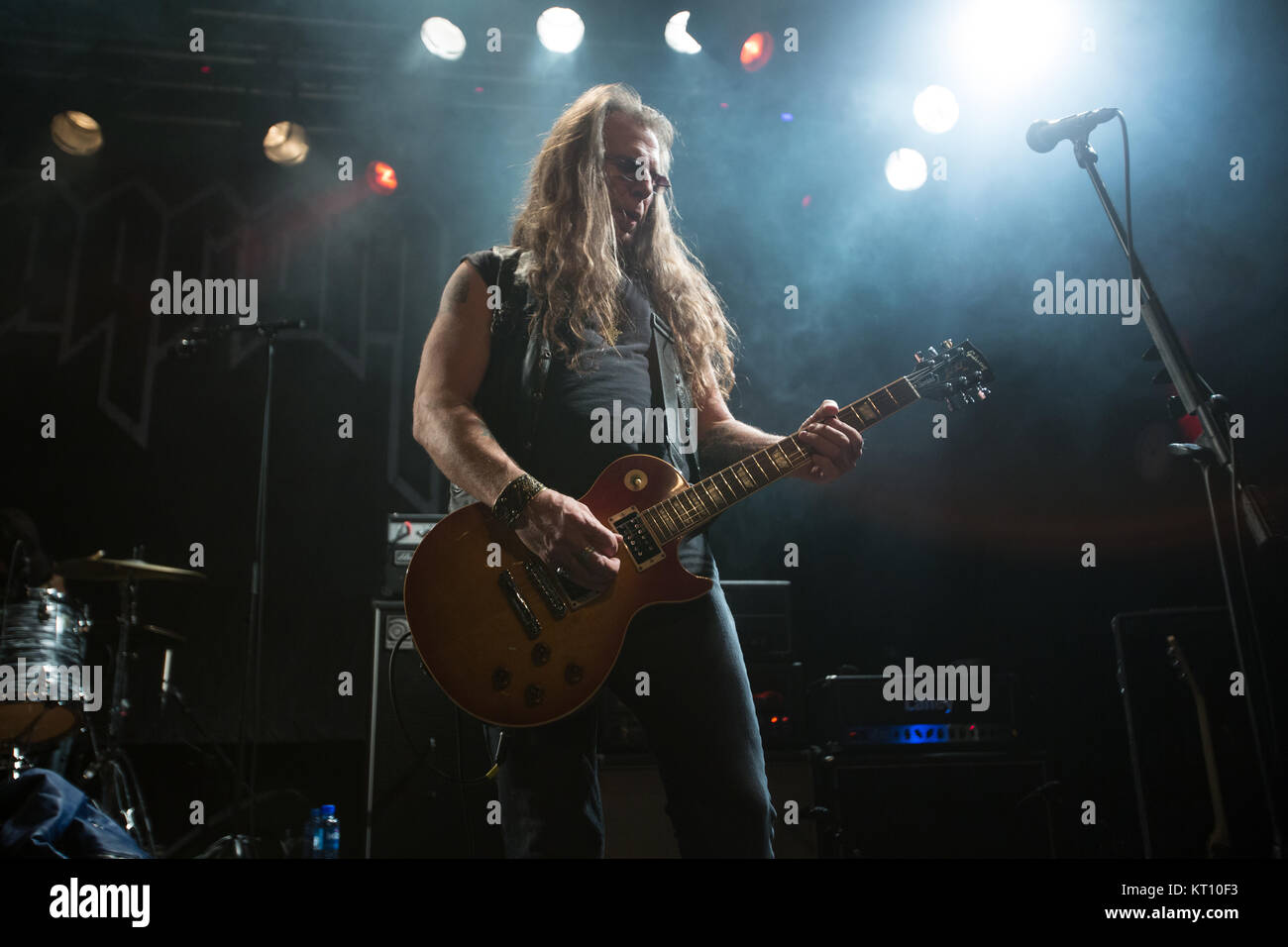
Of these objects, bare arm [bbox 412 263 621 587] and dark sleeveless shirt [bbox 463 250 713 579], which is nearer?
bare arm [bbox 412 263 621 587]

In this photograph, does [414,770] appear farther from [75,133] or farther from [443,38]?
[75,133]

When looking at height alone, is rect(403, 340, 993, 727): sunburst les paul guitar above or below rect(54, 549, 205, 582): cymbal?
below

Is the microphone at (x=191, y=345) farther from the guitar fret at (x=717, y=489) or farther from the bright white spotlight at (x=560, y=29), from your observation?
the guitar fret at (x=717, y=489)

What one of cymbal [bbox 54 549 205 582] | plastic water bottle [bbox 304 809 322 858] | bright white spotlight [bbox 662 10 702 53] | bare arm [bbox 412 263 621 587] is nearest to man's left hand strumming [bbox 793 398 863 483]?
bare arm [bbox 412 263 621 587]

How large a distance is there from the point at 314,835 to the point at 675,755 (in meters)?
3.04

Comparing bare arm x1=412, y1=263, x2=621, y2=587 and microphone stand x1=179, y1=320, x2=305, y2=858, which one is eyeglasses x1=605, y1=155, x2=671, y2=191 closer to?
bare arm x1=412, y1=263, x2=621, y2=587

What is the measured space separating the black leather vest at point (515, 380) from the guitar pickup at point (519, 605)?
7.1 inches

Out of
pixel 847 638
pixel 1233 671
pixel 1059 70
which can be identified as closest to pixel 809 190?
pixel 1059 70

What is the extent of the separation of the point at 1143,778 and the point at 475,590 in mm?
2434

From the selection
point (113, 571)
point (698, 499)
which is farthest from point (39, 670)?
point (698, 499)

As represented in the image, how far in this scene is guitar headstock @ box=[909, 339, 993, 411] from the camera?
7.21 ft

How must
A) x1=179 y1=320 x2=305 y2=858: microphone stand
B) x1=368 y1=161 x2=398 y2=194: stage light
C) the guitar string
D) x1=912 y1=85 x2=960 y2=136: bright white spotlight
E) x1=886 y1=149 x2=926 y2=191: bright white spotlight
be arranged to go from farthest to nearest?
1. x1=368 y1=161 x2=398 y2=194: stage light
2. x1=886 y1=149 x2=926 y2=191: bright white spotlight
3. x1=912 y1=85 x2=960 y2=136: bright white spotlight
4. x1=179 y1=320 x2=305 y2=858: microphone stand
5. the guitar string

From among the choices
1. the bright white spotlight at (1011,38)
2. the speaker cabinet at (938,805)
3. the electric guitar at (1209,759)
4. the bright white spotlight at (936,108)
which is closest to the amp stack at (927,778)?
the speaker cabinet at (938,805)

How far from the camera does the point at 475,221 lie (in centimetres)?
521
